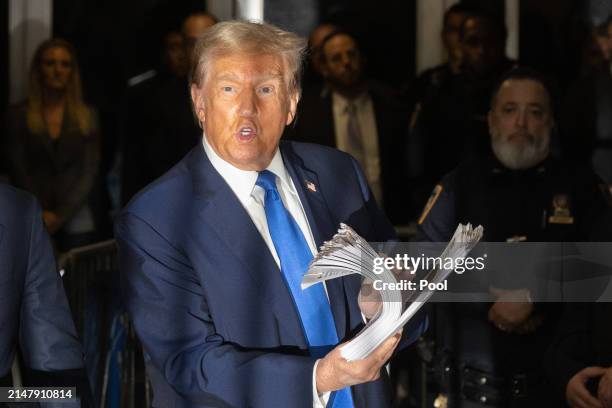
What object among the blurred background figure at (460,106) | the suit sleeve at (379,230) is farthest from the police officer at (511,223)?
the blurred background figure at (460,106)

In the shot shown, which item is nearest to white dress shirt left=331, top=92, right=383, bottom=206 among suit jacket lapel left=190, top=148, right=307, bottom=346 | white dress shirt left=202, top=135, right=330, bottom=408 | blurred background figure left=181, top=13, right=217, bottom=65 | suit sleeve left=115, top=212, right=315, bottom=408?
blurred background figure left=181, top=13, right=217, bottom=65

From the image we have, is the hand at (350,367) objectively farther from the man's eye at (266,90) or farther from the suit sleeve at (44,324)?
the man's eye at (266,90)

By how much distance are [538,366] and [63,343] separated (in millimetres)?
1582

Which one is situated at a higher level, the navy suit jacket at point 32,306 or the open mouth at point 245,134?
the open mouth at point 245,134

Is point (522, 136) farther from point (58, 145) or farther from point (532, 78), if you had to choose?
point (58, 145)

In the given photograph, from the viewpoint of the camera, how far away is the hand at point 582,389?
321 centimetres

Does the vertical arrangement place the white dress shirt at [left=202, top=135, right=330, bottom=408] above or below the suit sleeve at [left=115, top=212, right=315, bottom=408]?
above

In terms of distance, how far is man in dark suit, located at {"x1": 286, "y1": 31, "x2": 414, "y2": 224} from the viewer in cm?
475

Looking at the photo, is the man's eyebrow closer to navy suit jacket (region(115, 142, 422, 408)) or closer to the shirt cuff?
navy suit jacket (region(115, 142, 422, 408))

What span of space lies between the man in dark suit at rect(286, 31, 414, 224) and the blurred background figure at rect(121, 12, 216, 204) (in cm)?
46

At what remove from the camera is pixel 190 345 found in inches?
101

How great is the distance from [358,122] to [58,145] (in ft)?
4.19

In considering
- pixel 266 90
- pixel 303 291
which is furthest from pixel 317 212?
pixel 266 90

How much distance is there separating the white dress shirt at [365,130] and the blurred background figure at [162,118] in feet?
1.92
